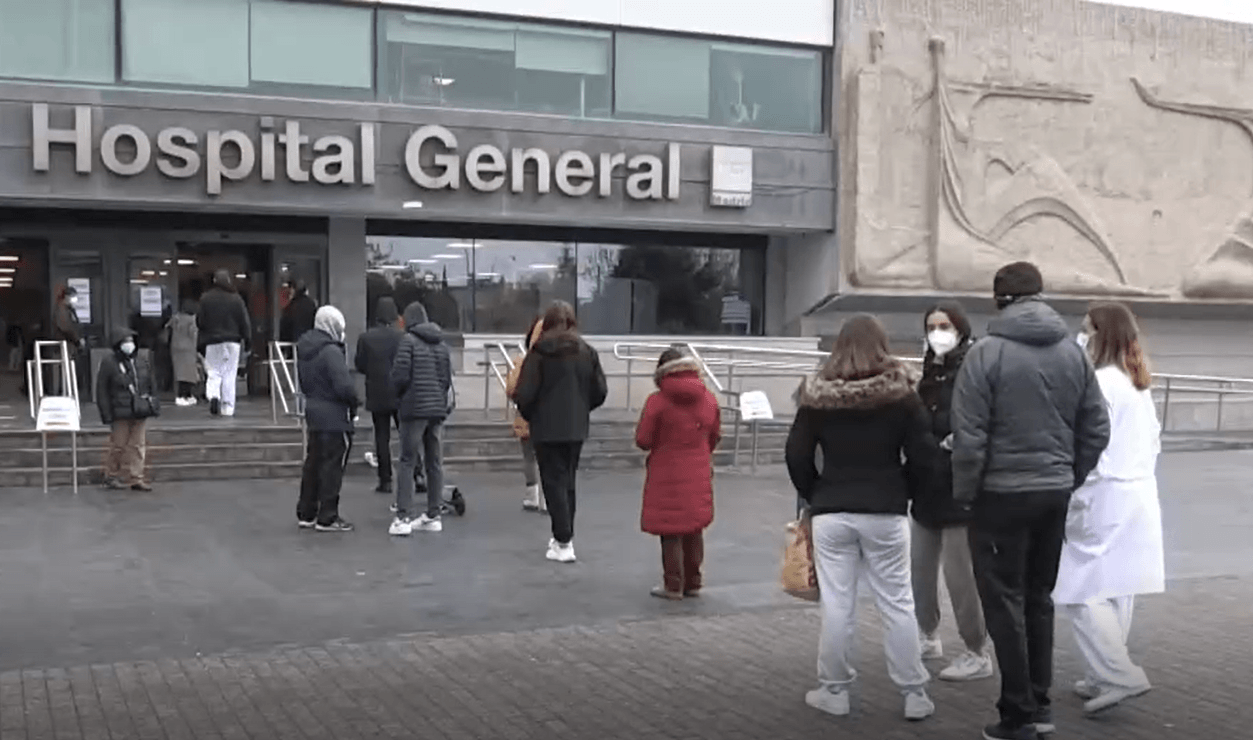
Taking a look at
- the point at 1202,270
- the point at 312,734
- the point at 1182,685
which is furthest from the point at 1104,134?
the point at 312,734

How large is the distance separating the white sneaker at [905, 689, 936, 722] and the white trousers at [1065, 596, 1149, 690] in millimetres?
752

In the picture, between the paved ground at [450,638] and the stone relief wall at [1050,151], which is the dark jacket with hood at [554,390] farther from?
the stone relief wall at [1050,151]

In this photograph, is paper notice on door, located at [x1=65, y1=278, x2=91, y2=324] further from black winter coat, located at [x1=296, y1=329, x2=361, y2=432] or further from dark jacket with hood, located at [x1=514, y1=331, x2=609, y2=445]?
dark jacket with hood, located at [x1=514, y1=331, x2=609, y2=445]

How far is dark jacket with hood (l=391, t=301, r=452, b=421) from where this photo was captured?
10.0 meters

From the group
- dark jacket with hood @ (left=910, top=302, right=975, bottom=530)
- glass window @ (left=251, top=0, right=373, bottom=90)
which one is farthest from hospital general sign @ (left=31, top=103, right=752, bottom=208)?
dark jacket with hood @ (left=910, top=302, right=975, bottom=530)

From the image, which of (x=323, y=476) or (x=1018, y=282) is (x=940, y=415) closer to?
(x=1018, y=282)

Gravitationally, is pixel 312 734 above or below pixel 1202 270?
below

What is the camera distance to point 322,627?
724cm

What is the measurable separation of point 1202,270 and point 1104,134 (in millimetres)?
3213

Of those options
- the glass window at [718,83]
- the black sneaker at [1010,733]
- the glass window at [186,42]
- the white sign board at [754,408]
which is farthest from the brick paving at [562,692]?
the glass window at [718,83]

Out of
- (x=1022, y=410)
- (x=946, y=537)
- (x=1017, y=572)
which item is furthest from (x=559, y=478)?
(x=1022, y=410)

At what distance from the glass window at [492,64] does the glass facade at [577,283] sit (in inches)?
90.1

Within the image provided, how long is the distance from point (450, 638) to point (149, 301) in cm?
1305

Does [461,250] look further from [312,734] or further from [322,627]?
[312,734]
